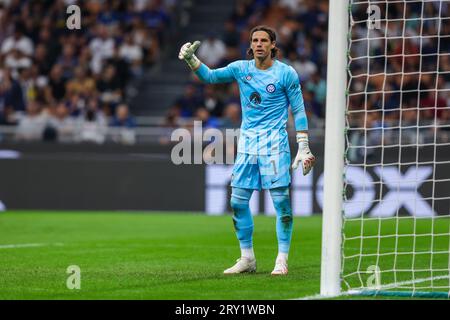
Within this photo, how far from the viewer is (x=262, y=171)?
416 inches

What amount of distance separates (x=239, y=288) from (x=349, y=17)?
262 cm

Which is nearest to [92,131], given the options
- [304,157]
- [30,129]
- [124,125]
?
[124,125]

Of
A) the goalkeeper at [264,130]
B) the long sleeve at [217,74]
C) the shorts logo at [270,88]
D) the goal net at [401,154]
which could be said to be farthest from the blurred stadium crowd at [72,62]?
the shorts logo at [270,88]

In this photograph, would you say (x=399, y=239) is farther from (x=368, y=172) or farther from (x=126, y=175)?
(x=126, y=175)

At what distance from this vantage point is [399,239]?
1496 centimetres

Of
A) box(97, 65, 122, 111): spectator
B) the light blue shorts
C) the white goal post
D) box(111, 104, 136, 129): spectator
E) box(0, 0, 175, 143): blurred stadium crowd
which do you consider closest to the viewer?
the white goal post

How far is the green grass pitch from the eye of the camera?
9383 mm

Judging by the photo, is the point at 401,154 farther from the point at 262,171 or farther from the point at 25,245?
the point at 262,171

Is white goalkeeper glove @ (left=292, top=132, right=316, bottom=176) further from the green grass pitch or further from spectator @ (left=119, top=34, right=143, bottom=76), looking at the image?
spectator @ (left=119, top=34, right=143, bottom=76)

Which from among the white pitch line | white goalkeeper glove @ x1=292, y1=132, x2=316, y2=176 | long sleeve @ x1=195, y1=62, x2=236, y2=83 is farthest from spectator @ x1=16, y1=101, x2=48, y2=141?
white goalkeeper glove @ x1=292, y1=132, x2=316, y2=176

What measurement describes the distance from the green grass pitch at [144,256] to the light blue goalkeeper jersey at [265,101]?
134cm

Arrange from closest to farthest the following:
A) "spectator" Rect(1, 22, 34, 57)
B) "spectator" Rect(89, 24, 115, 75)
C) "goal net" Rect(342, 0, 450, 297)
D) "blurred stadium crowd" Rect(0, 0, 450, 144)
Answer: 1. "goal net" Rect(342, 0, 450, 297)
2. "blurred stadium crowd" Rect(0, 0, 450, 144)
3. "spectator" Rect(89, 24, 115, 75)
4. "spectator" Rect(1, 22, 34, 57)

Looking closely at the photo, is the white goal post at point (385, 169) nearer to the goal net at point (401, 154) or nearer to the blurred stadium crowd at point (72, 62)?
the goal net at point (401, 154)

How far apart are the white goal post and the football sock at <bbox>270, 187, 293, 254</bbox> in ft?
2.18
